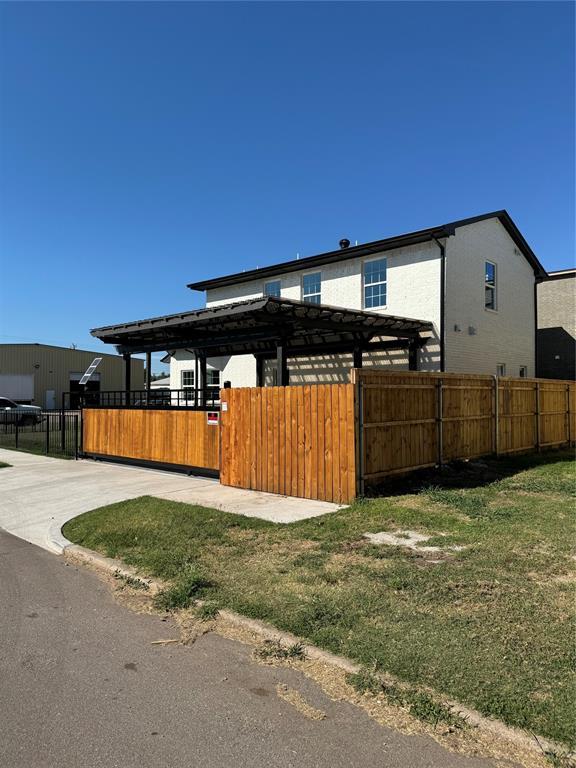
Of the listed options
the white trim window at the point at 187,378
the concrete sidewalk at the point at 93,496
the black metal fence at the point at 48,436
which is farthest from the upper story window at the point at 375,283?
the black metal fence at the point at 48,436

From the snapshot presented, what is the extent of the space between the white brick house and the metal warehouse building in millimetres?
34231

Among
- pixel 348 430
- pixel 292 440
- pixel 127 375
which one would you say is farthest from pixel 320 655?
pixel 127 375

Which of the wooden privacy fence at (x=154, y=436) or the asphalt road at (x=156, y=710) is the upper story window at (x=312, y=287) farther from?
the asphalt road at (x=156, y=710)

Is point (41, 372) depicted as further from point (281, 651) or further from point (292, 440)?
point (281, 651)

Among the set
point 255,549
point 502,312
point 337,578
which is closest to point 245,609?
point 337,578

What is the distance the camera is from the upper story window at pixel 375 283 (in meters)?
17.2

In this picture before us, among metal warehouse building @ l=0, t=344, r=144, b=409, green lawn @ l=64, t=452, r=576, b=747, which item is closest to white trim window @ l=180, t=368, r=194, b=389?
green lawn @ l=64, t=452, r=576, b=747

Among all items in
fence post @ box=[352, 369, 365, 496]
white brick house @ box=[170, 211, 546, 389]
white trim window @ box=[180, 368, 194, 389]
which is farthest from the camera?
white trim window @ box=[180, 368, 194, 389]

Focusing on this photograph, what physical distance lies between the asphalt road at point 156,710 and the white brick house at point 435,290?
1309 centimetres

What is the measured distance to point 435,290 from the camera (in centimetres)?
1580

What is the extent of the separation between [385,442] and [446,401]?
8.25 feet

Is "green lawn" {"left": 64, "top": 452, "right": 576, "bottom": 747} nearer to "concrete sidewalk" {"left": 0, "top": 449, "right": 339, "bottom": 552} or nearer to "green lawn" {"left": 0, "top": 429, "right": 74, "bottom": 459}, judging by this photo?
"concrete sidewalk" {"left": 0, "top": 449, "right": 339, "bottom": 552}

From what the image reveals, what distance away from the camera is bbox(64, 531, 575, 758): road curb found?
108 inches

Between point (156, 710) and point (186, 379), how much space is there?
20538 millimetres
